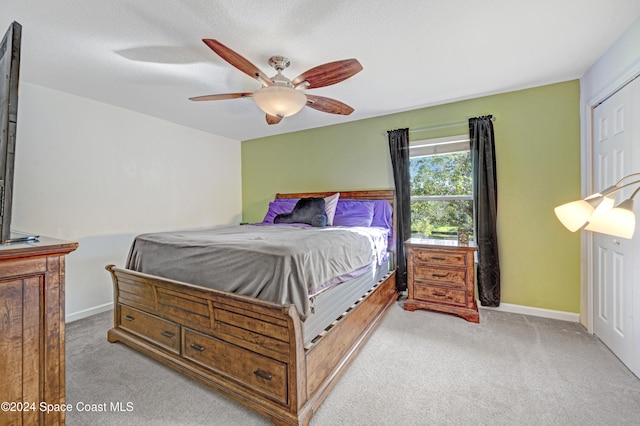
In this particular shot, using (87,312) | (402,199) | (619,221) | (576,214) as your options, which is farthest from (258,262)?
(87,312)

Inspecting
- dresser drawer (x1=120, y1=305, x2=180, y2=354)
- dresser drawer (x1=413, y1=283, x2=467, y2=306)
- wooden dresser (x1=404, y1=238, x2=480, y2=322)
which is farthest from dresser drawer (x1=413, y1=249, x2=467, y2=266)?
dresser drawer (x1=120, y1=305, x2=180, y2=354)

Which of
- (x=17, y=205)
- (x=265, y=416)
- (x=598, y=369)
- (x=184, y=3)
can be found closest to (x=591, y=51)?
(x=598, y=369)

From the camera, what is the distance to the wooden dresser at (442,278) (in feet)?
8.66

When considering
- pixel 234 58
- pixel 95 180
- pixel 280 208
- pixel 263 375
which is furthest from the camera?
pixel 280 208

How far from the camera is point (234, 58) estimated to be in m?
1.69

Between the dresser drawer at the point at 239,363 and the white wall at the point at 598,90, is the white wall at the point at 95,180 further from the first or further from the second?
the white wall at the point at 598,90

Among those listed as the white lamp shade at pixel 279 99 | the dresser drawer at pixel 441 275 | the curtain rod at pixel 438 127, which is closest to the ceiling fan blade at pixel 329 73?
the white lamp shade at pixel 279 99

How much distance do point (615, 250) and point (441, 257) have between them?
1257mm

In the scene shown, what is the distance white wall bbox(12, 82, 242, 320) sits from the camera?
2.57 meters

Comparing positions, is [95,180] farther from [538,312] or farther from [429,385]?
[538,312]

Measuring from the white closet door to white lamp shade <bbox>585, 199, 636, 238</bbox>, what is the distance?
50.4 inches

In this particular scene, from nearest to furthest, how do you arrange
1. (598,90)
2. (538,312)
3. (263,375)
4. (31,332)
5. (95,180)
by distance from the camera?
1. (31,332)
2. (263,375)
3. (598,90)
4. (538,312)
5. (95,180)

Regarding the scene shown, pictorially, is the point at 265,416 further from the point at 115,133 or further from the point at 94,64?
the point at 115,133

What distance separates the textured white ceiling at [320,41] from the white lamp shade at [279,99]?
36cm
